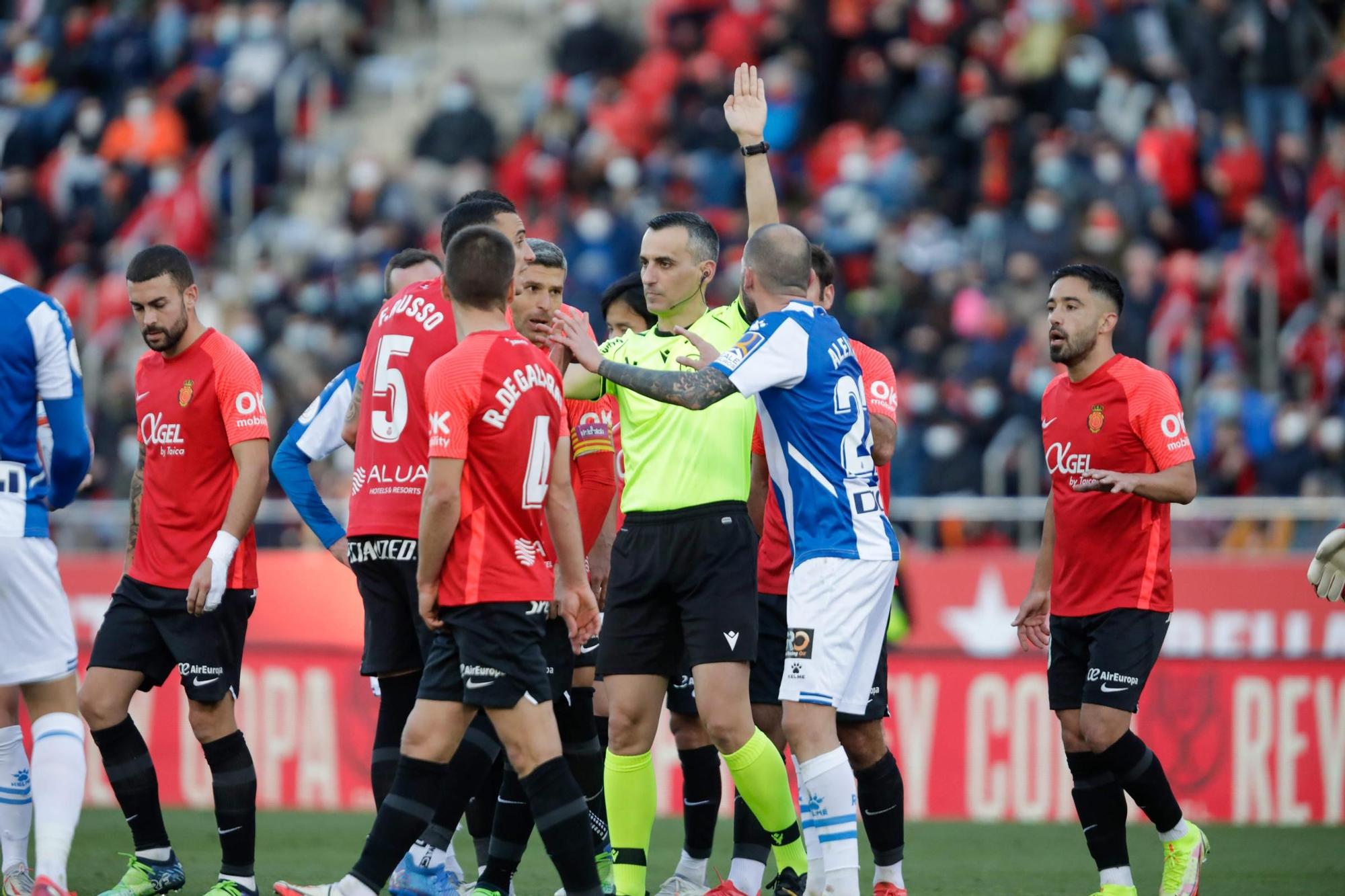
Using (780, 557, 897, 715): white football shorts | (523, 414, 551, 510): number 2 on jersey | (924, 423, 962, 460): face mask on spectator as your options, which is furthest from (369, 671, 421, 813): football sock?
(924, 423, 962, 460): face mask on spectator

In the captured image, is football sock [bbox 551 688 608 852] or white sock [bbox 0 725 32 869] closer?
white sock [bbox 0 725 32 869]

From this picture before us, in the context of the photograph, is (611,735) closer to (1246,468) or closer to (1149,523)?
(1149,523)

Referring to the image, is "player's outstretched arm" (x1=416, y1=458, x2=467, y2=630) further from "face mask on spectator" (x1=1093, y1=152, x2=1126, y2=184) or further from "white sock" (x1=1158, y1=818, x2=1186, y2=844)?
"face mask on spectator" (x1=1093, y1=152, x2=1126, y2=184)

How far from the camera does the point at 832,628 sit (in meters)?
7.61

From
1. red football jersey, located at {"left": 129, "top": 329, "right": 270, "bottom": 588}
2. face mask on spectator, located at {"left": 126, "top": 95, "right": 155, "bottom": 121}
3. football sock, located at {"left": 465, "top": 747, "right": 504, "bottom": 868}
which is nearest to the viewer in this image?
red football jersey, located at {"left": 129, "top": 329, "right": 270, "bottom": 588}

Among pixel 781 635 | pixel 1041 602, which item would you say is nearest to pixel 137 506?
pixel 781 635

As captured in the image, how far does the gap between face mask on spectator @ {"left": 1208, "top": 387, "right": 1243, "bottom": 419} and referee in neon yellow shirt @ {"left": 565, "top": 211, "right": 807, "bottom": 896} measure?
33.0ft

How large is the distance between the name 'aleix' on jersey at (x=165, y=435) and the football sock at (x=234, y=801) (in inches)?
50.7

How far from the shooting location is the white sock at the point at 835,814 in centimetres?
745

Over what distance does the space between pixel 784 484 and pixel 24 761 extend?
3.51 metres

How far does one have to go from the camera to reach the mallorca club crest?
872cm

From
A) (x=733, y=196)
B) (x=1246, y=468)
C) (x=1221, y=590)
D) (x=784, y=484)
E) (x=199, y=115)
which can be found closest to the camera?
(x=784, y=484)

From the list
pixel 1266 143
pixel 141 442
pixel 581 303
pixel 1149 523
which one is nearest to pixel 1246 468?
pixel 1266 143

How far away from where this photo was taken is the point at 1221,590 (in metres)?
15.0
